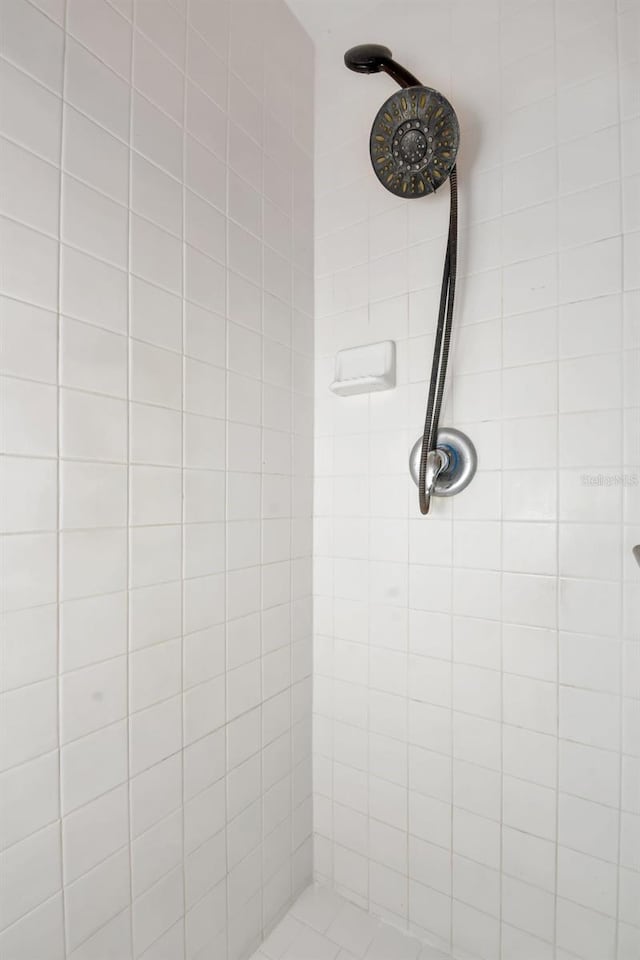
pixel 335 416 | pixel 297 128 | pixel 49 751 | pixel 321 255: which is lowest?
pixel 49 751

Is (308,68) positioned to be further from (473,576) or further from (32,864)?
(32,864)

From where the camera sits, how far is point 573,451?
40.2 inches

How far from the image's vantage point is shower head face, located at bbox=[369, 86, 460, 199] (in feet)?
3.29

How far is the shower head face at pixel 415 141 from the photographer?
1.00 m

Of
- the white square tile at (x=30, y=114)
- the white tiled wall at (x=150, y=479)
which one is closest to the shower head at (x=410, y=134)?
the white tiled wall at (x=150, y=479)

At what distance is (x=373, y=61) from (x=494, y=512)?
105cm

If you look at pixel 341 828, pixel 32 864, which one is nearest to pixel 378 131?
pixel 32 864

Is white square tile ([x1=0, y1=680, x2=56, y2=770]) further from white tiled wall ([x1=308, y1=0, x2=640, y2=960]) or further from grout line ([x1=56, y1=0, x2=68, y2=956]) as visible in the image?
white tiled wall ([x1=308, y1=0, x2=640, y2=960])

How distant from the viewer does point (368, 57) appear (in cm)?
106

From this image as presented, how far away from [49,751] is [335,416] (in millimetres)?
979

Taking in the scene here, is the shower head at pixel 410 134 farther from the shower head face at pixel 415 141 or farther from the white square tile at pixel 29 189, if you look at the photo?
the white square tile at pixel 29 189

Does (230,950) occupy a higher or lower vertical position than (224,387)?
lower

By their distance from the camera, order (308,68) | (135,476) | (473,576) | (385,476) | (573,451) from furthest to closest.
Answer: (308,68), (385,476), (473,576), (573,451), (135,476)

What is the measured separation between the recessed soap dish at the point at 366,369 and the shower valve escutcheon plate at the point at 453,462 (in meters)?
0.20
